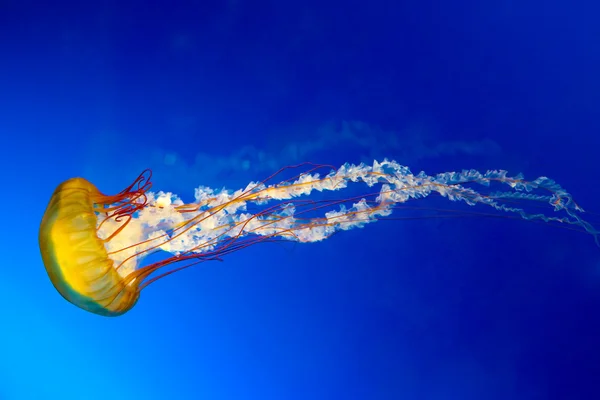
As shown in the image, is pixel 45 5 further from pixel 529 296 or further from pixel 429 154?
pixel 529 296

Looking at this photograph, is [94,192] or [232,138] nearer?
[94,192]

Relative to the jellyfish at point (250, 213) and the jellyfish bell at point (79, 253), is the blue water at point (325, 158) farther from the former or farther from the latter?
the jellyfish bell at point (79, 253)

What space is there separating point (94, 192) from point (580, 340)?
10.4ft

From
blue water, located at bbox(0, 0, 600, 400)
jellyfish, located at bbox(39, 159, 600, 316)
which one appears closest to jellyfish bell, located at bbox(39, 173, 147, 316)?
jellyfish, located at bbox(39, 159, 600, 316)

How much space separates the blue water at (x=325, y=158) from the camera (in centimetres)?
299

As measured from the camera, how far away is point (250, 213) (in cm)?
315

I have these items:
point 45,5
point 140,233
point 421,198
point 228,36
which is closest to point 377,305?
point 421,198

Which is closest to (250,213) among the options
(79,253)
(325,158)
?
(325,158)

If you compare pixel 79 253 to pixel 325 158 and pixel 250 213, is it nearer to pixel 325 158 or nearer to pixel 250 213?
pixel 250 213

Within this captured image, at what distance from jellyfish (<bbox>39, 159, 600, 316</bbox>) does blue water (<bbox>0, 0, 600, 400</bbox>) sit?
14cm

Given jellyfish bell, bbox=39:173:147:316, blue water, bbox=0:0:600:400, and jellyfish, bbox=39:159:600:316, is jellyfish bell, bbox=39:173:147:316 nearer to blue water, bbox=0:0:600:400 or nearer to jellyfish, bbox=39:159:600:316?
jellyfish, bbox=39:159:600:316

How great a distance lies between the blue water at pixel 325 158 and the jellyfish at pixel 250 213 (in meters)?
0.14

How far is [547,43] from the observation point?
2955 millimetres

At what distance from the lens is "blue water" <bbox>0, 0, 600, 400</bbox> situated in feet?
9.81
